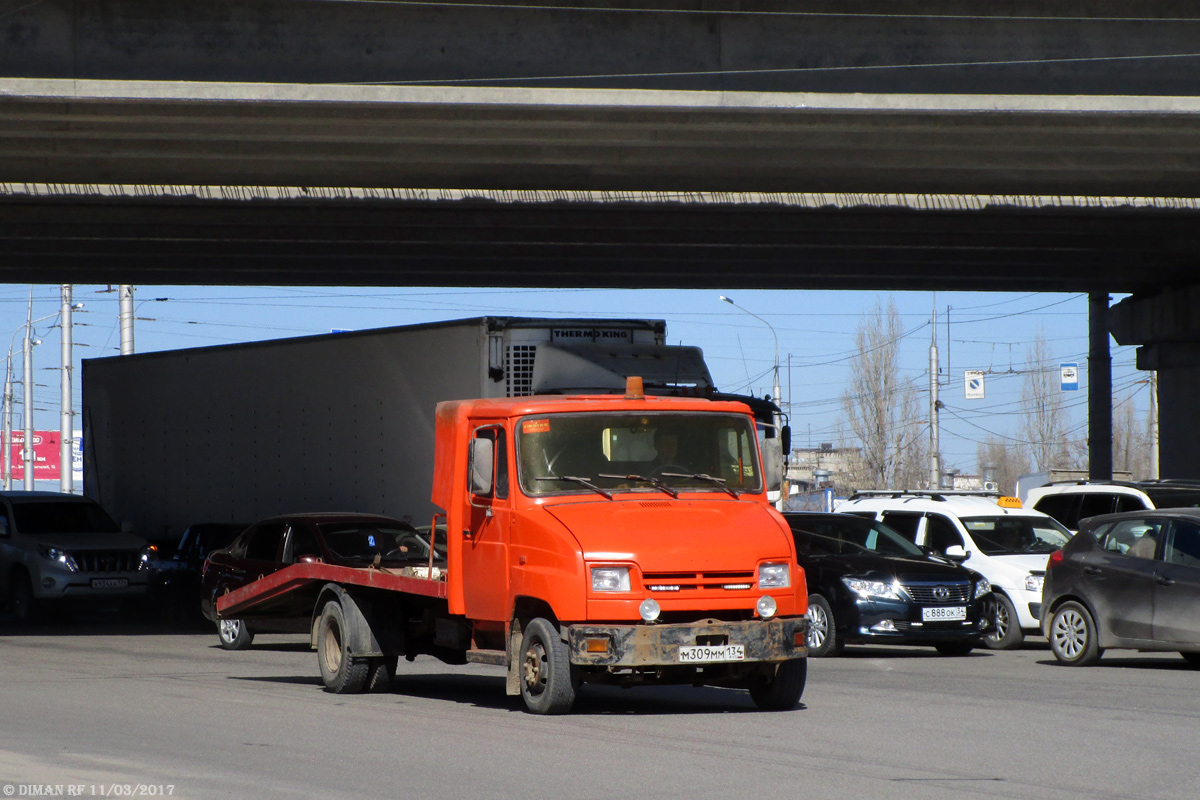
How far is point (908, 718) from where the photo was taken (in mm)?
10906

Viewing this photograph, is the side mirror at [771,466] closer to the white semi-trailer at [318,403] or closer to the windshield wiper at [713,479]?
the windshield wiper at [713,479]

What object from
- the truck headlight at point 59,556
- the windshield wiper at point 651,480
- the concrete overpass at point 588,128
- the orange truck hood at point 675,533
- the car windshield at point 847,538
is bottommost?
the truck headlight at point 59,556

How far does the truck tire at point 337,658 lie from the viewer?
12.6 metres

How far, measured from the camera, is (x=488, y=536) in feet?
36.9

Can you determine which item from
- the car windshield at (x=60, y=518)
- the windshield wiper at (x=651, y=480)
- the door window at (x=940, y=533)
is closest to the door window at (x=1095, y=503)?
the door window at (x=940, y=533)

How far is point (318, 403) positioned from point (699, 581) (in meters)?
12.5

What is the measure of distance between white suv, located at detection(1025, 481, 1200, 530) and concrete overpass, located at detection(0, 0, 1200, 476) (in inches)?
168

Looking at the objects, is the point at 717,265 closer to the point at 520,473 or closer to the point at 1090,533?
the point at 1090,533

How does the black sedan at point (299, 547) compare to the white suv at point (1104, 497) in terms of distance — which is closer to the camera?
the black sedan at point (299, 547)

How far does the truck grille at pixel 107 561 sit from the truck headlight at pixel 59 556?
0.07 metres

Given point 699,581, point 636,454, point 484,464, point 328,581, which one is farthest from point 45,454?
point 699,581

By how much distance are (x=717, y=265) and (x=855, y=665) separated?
609 inches

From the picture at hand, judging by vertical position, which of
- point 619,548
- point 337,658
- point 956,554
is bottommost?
point 337,658

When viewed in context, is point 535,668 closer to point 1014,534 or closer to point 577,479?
point 577,479
